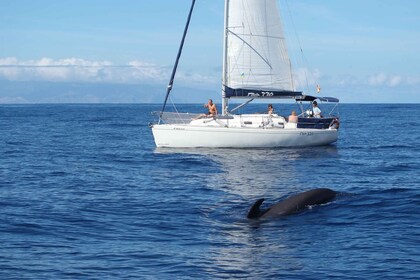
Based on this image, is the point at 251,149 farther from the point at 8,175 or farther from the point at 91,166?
the point at 8,175

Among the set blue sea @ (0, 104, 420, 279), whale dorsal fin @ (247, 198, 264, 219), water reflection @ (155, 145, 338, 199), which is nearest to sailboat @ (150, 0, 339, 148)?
water reflection @ (155, 145, 338, 199)

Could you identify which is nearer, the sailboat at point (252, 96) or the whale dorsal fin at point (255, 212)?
the whale dorsal fin at point (255, 212)

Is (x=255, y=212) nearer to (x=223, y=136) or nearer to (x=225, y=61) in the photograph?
(x=223, y=136)

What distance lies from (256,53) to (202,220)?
28.0 meters

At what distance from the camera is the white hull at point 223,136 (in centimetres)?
4319

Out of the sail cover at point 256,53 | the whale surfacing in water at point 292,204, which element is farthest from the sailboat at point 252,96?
the whale surfacing in water at point 292,204

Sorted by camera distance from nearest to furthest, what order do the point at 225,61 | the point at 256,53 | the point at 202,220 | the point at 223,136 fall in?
the point at 202,220 < the point at 223,136 < the point at 225,61 < the point at 256,53

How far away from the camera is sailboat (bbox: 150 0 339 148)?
4353 centimetres

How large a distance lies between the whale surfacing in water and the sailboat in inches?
791

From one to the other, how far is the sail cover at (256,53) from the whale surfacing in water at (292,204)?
76.6 feet

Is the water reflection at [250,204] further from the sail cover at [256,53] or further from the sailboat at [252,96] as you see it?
the sail cover at [256,53]

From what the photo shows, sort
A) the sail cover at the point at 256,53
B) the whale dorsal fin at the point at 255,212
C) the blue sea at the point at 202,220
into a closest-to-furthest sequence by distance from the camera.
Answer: the blue sea at the point at 202,220, the whale dorsal fin at the point at 255,212, the sail cover at the point at 256,53

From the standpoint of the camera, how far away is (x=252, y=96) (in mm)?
46469

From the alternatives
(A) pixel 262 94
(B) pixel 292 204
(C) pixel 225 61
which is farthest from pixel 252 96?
(B) pixel 292 204
